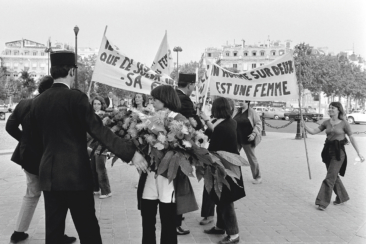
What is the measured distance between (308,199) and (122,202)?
317cm

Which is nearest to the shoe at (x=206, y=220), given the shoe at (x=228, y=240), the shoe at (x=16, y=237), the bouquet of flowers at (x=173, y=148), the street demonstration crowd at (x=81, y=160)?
the street demonstration crowd at (x=81, y=160)

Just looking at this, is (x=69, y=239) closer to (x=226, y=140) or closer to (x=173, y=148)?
(x=173, y=148)

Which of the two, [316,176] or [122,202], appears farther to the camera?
[316,176]

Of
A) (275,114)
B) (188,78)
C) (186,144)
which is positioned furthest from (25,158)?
(275,114)

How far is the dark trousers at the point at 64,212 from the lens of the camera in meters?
3.32

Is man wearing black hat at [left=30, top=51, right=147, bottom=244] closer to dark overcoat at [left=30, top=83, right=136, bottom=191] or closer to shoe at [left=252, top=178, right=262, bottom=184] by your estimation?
dark overcoat at [left=30, top=83, right=136, bottom=191]

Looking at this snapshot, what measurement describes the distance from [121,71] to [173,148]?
3.71 metres

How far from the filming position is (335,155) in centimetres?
641

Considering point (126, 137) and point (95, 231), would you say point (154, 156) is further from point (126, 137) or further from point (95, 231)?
point (95, 231)

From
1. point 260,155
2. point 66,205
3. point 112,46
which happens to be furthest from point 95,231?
point 260,155

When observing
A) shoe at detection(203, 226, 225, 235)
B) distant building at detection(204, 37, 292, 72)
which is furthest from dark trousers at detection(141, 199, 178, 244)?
distant building at detection(204, 37, 292, 72)

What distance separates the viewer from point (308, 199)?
7.08 m

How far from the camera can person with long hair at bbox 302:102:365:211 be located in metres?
6.34

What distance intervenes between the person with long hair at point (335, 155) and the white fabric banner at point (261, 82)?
143cm
